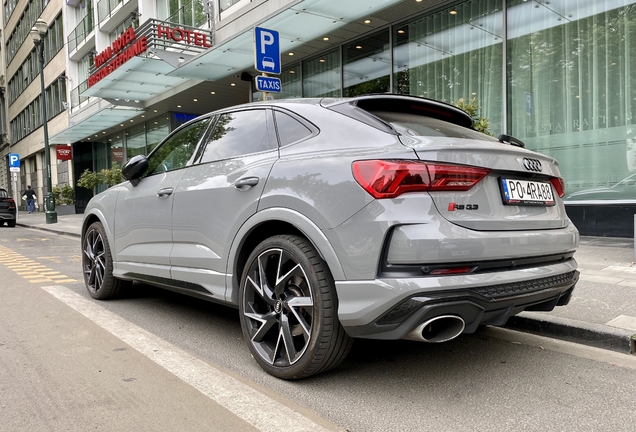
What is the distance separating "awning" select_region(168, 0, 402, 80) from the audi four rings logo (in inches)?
321

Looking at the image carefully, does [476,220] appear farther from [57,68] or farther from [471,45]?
[57,68]

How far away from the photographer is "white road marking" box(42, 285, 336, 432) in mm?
2412

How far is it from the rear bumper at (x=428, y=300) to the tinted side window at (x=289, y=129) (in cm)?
104

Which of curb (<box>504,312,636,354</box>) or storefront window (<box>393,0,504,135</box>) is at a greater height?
storefront window (<box>393,0,504,135</box>)

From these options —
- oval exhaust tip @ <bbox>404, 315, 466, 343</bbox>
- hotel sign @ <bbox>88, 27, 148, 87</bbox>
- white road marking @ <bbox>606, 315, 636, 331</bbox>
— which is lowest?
white road marking @ <bbox>606, 315, 636, 331</bbox>

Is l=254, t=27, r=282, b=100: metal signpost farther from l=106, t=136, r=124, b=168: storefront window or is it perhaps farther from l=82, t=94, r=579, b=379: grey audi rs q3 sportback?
l=106, t=136, r=124, b=168: storefront window

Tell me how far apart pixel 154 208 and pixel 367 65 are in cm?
978

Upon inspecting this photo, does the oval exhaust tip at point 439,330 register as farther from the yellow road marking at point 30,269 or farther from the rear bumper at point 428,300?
the yellow road marking at point 30,269

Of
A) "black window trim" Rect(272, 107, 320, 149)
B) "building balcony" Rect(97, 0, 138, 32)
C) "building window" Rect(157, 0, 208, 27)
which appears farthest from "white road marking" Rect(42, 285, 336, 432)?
"building balcony" Rect(97, 0, 138, 32)

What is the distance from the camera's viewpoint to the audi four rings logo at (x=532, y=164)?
2.83 meters

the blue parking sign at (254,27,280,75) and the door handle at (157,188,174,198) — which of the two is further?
the blue parking sign at (254,27,280,75)

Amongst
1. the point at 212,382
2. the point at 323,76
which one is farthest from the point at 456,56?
the point at 212,382

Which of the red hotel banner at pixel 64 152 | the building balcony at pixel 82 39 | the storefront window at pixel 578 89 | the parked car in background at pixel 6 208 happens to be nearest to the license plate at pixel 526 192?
the storefront window at pixel 578 89

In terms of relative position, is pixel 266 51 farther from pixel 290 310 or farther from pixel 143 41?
pixel 143 41
